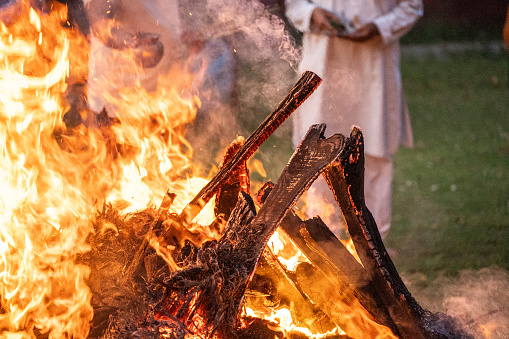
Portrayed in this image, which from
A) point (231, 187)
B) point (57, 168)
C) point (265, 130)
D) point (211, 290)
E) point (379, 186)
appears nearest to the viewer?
point (211, 290)

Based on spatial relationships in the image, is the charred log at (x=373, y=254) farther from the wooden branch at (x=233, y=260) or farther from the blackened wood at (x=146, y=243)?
the blackened wood at (x=146, y=243)

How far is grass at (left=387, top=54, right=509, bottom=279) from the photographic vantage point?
4398mm

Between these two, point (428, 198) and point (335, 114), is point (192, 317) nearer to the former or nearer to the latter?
point (335, 114)

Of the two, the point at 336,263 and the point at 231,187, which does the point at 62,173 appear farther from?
the point at 336,263

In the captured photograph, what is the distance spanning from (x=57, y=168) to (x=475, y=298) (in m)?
2.96

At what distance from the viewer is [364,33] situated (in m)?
4.08

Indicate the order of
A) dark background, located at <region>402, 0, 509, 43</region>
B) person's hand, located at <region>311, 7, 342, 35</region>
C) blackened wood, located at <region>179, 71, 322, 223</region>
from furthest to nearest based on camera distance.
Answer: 1. dark background, located at <region>402, 0, 509, 43</region>
2. person's hand, located at <region>311, 7, 342, 35</region>
3. blackened wood, located at <region>179, 71, 322, 223</region>

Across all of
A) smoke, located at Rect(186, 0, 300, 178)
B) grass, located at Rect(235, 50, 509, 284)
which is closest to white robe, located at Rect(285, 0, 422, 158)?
smoke, located at Rect(186, 0, 300, 178)

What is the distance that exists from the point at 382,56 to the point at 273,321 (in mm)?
2609

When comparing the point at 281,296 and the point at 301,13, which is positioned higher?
A: the point at 301,13

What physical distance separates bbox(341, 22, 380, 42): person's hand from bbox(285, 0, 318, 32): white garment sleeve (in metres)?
0.32

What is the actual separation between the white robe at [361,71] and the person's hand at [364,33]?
6cm

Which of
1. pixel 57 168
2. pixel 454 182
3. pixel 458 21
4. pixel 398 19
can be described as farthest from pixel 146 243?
pixel 458 21

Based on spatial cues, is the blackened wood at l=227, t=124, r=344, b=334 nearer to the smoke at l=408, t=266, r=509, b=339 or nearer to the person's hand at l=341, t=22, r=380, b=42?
the smoke at l=408, t=266, r=509, b=339
